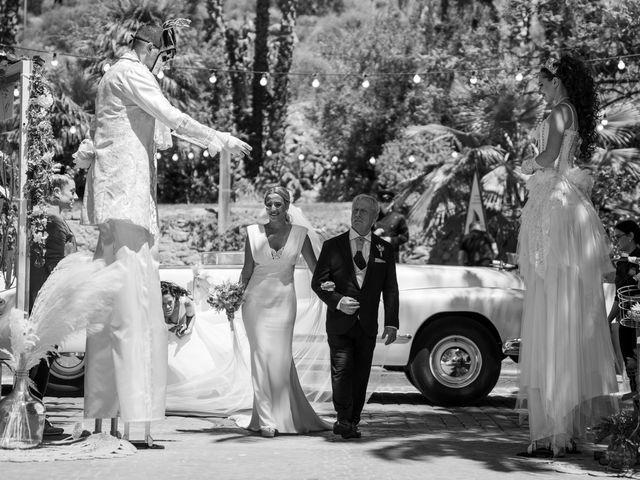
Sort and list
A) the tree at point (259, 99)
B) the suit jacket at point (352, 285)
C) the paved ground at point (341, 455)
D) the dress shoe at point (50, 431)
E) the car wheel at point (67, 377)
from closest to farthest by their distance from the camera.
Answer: the paved ground at point (341, 455)
the dress shoe at point (50, 431)
the suit jacket at point (352, 285)
the car wheel at point (67, 377)
the tree at point (259, 99)

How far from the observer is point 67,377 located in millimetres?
11336

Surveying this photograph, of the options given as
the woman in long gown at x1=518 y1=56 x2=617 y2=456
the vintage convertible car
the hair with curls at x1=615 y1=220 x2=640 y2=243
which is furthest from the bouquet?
the hair with curls at x1=615 y1=220 x2=640 y2=243

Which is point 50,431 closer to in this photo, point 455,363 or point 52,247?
point 52,247

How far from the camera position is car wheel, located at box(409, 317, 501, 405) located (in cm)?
1093

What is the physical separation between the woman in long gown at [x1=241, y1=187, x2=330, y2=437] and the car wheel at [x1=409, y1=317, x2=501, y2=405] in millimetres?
2113

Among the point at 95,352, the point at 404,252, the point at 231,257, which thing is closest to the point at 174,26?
the point at 95,352

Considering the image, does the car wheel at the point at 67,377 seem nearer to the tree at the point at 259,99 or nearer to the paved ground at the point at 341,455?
the paved ground at the point at 341,455

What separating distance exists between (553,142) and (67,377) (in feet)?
18.9

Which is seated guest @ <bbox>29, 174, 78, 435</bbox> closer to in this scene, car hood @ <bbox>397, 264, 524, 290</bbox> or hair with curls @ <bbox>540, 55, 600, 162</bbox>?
car hood @ <bbox>397, 264, 524, 290</bbox>

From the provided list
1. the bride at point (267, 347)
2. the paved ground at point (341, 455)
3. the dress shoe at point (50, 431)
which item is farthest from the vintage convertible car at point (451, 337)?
the dress shoe at point (50, 431)

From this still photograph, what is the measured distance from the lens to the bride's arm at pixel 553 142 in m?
7.68

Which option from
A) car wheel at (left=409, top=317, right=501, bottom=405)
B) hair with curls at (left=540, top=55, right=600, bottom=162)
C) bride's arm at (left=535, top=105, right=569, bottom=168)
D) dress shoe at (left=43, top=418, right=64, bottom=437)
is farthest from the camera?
car wheel at (left=409, top=317, right=501, bottom=405)

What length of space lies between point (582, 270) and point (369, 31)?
118 feet

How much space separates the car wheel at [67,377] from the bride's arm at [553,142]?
18.0 feet
